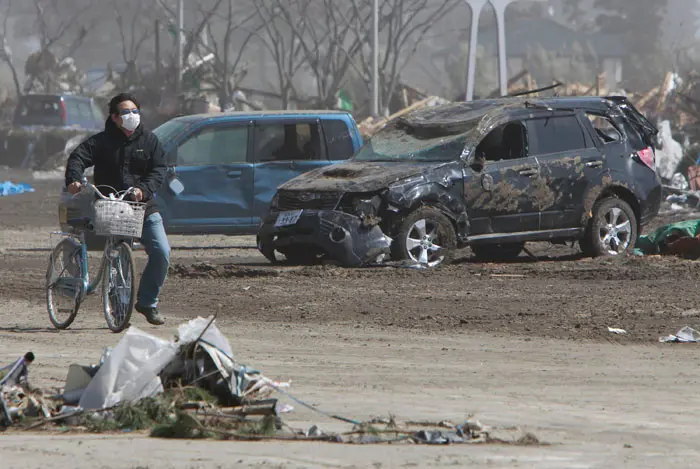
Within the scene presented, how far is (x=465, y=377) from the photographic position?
8.73m

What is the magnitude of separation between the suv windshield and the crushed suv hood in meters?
0.18

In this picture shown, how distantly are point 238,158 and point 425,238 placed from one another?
4254 mm

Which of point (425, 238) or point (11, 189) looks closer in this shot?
point (425, 238)

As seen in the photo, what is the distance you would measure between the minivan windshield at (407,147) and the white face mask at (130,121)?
5321 mm

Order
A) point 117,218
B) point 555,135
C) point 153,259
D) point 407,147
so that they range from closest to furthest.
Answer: point 117,218 → point 153,259 → point 407,147 → point 555,135

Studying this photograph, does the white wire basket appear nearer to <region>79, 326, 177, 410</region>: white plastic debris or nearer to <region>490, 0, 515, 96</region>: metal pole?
<region>79, 326, 177, 410</region>: white plastic debris

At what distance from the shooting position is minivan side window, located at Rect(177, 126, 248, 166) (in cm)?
1858

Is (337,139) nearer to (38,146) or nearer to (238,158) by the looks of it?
(238,158)

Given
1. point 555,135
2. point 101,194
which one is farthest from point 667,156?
point 101,194

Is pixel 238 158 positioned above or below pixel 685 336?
above

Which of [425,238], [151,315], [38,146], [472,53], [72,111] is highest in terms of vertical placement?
[472,53]

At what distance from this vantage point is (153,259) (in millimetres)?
10984

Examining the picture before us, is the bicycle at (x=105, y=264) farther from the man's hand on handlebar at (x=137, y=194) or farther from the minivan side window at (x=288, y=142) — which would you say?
the minivan side window at (x=288, y=142)

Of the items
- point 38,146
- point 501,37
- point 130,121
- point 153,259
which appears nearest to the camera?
point 130,121
